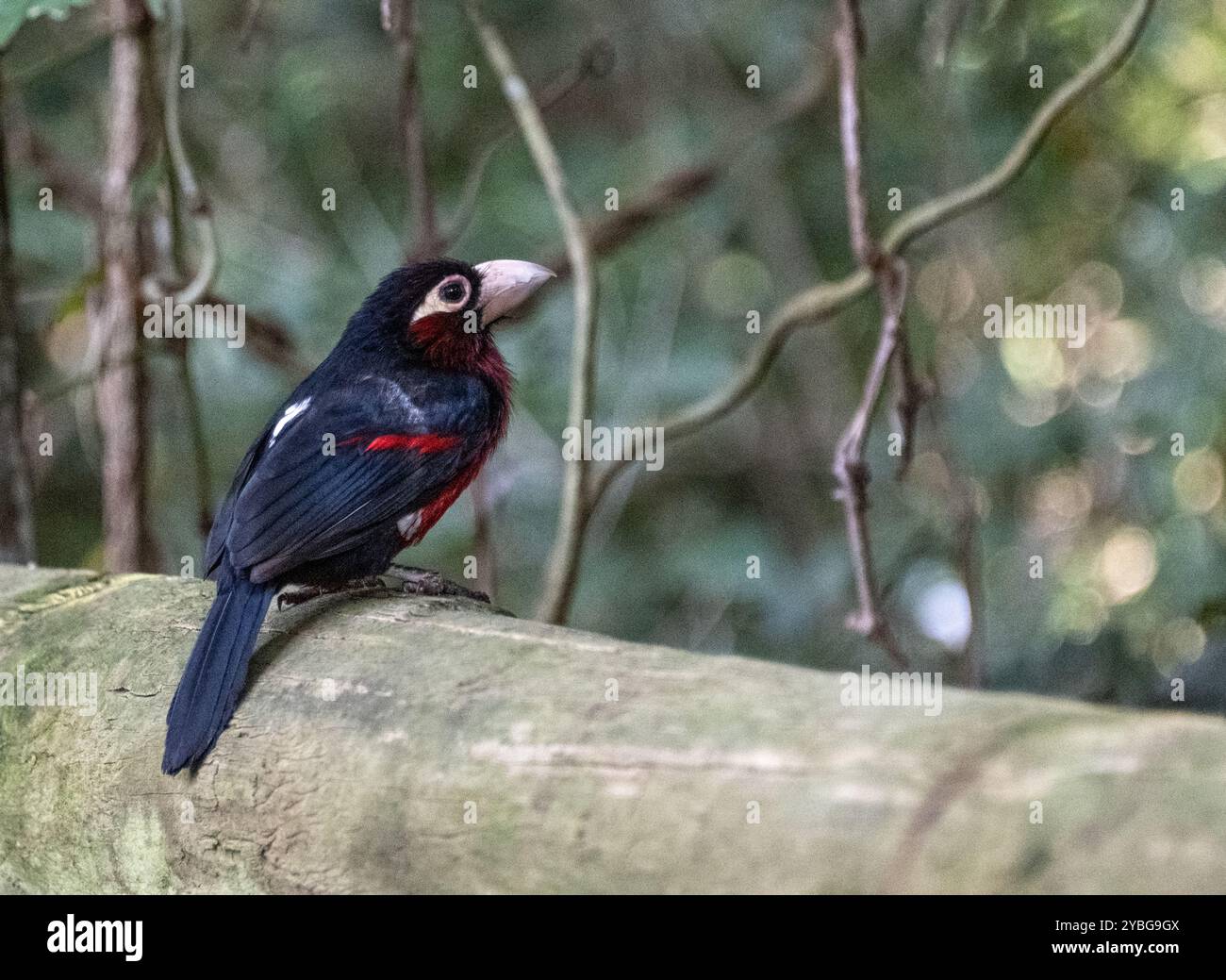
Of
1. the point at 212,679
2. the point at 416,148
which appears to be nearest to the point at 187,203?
the point at 416,148

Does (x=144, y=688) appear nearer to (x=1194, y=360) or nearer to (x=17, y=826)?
(x=17, y=826)

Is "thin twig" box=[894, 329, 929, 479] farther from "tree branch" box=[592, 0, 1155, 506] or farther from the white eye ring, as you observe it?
the white eye ring

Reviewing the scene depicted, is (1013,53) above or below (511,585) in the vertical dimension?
above

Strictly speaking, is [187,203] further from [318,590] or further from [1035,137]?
[1035,137]

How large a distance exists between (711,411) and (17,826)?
1.84 m

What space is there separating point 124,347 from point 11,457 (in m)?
0.36

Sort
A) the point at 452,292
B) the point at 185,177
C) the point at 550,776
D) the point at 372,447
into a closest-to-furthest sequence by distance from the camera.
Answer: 1. the point at 550,776
2. the point at 372,447
3. the point at 452,292
4. the point at 185,177

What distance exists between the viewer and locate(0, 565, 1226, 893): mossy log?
47.2 inches

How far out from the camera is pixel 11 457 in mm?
3320

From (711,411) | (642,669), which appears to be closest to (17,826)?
(642,669)

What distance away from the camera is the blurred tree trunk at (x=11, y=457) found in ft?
10.7

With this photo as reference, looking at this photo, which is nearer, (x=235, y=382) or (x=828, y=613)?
(x=828, y=613)

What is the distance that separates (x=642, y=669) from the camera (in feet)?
5.19

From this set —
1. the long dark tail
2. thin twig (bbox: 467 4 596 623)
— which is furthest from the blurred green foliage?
the long dark tail
